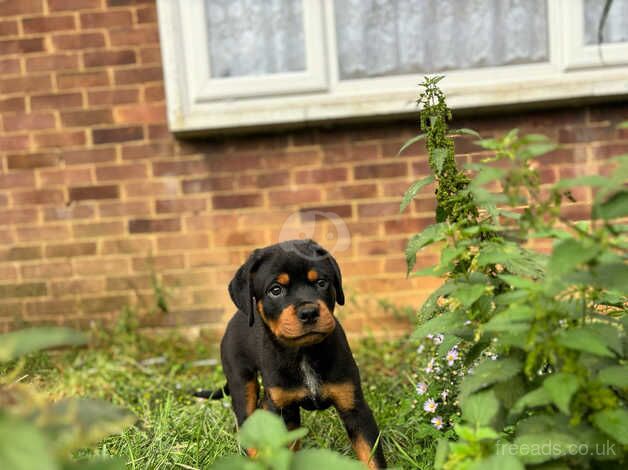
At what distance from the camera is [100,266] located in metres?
5.08

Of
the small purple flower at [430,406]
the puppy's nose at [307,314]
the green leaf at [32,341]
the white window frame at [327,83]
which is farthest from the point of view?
the white window frame at [327,83]

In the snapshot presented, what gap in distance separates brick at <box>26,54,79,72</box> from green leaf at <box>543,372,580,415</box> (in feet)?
14.1

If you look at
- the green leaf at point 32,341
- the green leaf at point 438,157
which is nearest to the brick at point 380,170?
the green leaf at point 438,157

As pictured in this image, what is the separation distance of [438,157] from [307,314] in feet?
2.36

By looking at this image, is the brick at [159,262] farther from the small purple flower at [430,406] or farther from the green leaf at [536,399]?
the green leaf at [536,399]

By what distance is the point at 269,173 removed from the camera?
195 inches

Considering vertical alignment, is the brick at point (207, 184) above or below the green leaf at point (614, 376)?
above

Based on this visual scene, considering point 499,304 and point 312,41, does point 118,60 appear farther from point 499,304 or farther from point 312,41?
point 499,304

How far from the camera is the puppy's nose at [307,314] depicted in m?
2.53

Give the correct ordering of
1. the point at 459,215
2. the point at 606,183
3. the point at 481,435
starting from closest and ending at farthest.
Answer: the point at 606,183
the point at 481,435
the point at 459,215

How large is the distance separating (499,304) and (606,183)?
60 centimetres

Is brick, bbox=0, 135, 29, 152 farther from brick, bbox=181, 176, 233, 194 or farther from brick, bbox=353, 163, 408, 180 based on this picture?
brick, bbox=353, 163, 408, 180

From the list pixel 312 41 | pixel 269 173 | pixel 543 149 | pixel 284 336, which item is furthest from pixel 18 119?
pixel 543 149

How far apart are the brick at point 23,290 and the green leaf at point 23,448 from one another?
14.0ft
